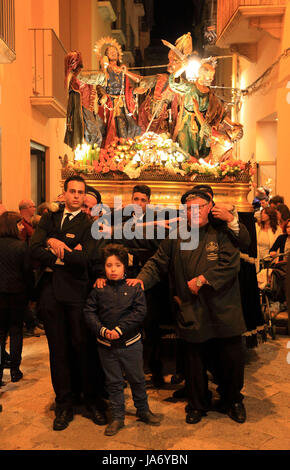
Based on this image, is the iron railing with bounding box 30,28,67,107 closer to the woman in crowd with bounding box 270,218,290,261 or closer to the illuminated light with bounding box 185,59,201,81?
the illuminated light with bounding box 185,59,201,81

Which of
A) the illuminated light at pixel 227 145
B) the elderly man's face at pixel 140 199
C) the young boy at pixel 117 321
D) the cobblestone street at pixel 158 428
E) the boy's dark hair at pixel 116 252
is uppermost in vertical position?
the illuminated light at pixel 227 145

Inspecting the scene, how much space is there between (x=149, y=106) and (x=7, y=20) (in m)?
2.55

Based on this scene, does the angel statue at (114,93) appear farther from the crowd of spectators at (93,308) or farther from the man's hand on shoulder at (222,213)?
the man's hand on shoulder at (222,213)

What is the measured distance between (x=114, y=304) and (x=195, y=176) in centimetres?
348

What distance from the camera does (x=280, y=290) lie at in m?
6.67

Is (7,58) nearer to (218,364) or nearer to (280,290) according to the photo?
(280,290)

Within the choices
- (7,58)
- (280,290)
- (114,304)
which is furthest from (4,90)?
(114,304)

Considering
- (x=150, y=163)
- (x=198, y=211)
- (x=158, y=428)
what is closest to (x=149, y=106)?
(x=150, y=163)

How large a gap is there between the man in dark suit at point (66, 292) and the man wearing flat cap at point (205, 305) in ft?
1.66

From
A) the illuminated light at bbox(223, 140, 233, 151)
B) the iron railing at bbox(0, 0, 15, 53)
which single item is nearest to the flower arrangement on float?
the illuminated light at bbox(223, 140, 233, 151)

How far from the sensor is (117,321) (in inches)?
151

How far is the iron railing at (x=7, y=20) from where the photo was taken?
7891mm

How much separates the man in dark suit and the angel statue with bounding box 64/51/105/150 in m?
3.81

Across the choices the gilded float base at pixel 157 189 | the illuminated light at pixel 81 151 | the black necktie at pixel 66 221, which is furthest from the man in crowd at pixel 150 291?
the illuminated light at pixel 81 151
